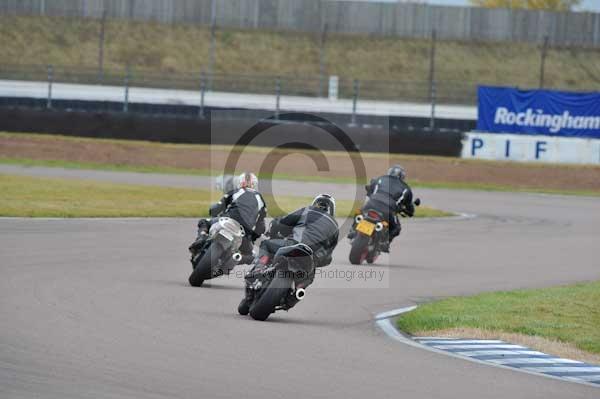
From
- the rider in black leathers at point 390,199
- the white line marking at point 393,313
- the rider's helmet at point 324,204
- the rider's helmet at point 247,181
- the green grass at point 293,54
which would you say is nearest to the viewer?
the rider's helmet at point 324,204

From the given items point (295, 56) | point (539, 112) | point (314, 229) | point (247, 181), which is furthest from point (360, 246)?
point (295, 56)

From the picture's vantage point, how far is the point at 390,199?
1802 centimetres

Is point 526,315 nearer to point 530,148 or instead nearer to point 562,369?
point 562,369

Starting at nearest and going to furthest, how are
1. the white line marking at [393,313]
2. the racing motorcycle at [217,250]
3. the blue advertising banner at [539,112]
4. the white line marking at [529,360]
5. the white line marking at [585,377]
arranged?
the white line marking at [585,377] → the white line marking at [529,360] → the white line marking at [393,313] → the racing motorcycle at [217,250] → the blue advertising banner at [539,112]

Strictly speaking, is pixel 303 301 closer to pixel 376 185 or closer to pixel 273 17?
pixel 376 185

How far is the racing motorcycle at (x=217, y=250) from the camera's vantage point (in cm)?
1380

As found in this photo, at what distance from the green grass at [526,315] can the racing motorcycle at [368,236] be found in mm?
2995

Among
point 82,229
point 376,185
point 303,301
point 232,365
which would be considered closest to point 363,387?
point 232,365

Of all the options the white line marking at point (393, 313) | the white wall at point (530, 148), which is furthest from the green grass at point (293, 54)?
the white line marking at point (393, 313)

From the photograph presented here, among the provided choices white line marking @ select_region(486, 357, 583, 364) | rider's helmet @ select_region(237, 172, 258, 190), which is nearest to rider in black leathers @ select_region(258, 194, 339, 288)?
rider's helmet @ select_region(237, 172, 258, 190)

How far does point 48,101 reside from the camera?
3547 centimetres

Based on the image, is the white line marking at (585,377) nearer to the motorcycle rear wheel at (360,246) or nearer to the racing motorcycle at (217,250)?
the racing motorcycle at (217,250)

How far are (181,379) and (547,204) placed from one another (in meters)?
22.2

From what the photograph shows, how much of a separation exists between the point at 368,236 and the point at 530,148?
17.9 meters
